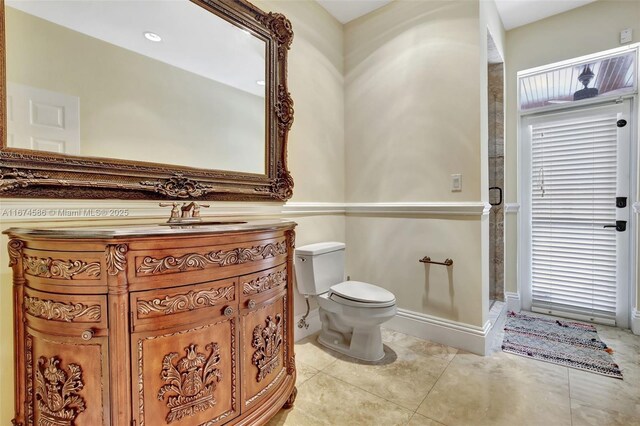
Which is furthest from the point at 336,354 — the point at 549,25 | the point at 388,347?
the point at 549,25

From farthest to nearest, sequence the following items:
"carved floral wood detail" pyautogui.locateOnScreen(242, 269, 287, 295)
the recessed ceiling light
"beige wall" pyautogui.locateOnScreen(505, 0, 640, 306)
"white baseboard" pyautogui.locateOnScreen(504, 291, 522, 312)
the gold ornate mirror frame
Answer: "white baseboard" pyautogui.locateOnScreen(504, 291, 522, 312), "beige wall" pyautogui.locateOnScreen(505, 0, 640, 306), the recessed ceiling light, "carved floral wood detail" pyautogui.locateOnScreen(242, 269, 287, 295), the gold ornate mirror frame

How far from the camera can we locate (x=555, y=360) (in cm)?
198

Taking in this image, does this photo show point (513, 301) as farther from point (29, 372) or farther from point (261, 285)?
point (29, 372)

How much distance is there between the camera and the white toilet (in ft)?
6.21

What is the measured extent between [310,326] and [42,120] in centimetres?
204

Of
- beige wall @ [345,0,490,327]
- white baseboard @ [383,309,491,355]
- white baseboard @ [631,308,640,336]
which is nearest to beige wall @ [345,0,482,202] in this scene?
beige wall @ [345,0,490,327]

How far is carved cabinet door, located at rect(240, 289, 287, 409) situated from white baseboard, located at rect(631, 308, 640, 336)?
2.81 metres

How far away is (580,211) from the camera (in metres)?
2.64

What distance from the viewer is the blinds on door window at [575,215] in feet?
8.30

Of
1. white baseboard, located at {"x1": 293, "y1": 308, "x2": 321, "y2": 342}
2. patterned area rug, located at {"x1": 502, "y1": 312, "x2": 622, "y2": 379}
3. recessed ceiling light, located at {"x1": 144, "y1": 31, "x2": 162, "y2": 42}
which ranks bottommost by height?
patterned area rug, located at {"x1": 502, "y1": 312, "x2": 622, "y2": 379}

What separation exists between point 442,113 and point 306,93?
1.04 meters

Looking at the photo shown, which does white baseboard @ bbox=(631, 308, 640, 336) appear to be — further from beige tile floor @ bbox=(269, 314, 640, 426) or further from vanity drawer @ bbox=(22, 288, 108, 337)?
vanity drawer @ bbox=(22, 288, 108, 337)

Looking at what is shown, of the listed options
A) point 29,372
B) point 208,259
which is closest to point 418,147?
point 208,259

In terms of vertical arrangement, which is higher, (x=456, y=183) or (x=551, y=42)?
(x=551, y=42)
